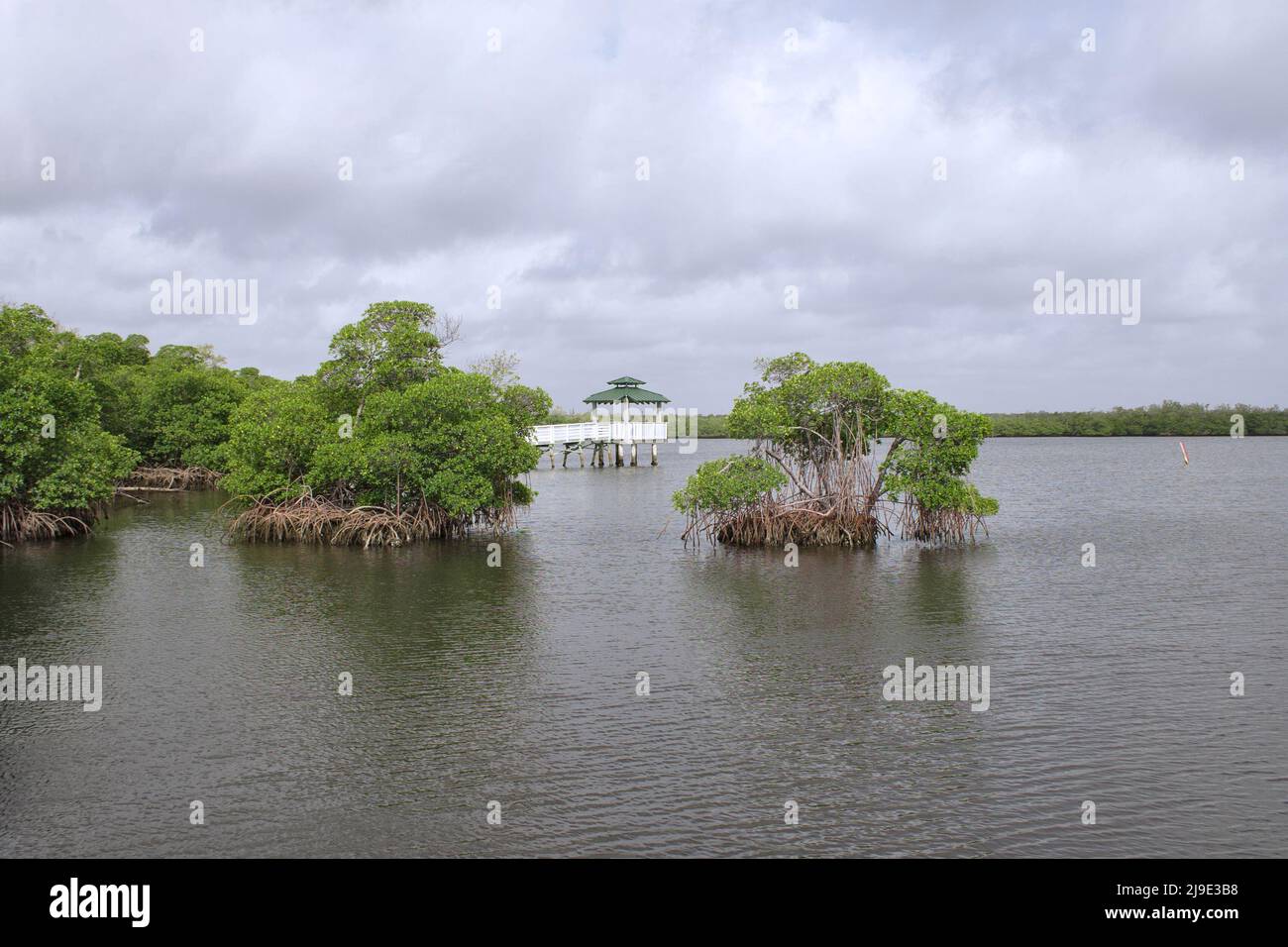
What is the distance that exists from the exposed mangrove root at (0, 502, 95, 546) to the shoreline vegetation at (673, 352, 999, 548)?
2211 cm

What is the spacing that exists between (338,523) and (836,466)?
1723cm

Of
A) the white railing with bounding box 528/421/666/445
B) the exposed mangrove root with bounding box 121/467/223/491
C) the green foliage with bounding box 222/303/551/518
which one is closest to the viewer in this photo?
the green foliage with bounding box 222/303/551/518

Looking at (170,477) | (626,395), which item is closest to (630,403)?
(626,395)

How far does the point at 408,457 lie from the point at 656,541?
8778 millimetres

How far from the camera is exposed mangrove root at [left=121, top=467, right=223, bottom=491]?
56.0 m

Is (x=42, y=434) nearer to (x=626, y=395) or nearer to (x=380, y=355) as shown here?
(x=380, y=355)

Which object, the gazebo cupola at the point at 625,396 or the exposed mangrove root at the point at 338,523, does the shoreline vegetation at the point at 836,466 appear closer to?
the exposed mangrove root at the point at 338,523

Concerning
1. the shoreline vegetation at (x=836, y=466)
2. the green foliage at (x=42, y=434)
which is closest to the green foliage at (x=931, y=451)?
the shoreline vegetation at (x=836, y=466)

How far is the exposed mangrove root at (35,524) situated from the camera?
101 ft

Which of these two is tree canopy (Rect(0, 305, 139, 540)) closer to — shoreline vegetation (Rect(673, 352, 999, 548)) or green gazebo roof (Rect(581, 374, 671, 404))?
shoreline vegetation (Rect(673, 352, 999, 548))

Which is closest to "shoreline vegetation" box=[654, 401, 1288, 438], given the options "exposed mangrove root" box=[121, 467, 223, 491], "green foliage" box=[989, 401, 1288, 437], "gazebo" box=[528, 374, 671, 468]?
"green foliage" box=[989, 401, 1288, 437]

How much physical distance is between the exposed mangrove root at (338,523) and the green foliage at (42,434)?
553 centimetres

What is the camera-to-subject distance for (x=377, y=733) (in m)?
12.7
